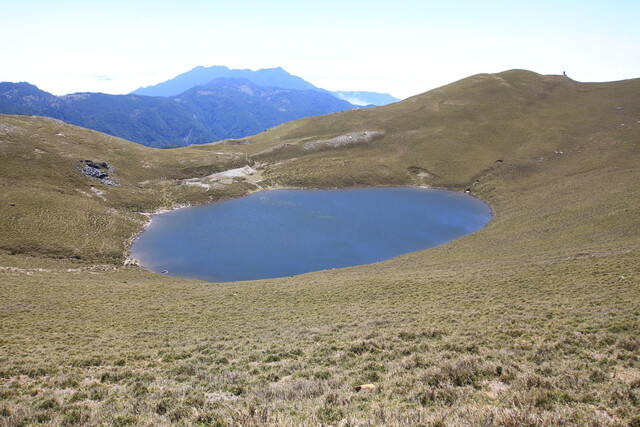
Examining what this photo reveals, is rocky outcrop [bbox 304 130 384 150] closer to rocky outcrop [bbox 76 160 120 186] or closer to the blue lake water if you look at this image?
the blue lake water

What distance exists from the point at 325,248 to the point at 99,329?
120 ft

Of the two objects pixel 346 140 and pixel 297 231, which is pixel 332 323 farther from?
pixel 346 140

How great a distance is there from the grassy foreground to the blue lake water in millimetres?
4915

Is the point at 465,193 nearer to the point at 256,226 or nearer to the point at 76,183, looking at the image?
the point at 256,226

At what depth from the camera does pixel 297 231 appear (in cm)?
6281

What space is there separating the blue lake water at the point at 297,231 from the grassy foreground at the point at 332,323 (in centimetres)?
492

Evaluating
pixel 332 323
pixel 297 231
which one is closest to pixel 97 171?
pixel 297 231

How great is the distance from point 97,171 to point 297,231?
53.6 m

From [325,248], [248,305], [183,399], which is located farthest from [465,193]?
[183,399]

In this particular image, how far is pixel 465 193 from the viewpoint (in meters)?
87.2

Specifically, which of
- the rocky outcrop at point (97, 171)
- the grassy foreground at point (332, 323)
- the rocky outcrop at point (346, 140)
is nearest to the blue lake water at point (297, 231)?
the grassy foreground at point (332, 323)

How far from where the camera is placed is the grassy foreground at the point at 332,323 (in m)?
9.84

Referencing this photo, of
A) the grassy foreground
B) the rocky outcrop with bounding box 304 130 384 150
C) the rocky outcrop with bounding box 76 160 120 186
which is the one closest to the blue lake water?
the grassy foreground

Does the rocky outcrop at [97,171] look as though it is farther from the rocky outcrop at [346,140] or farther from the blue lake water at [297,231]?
the rocky outcrop at [346,140]
